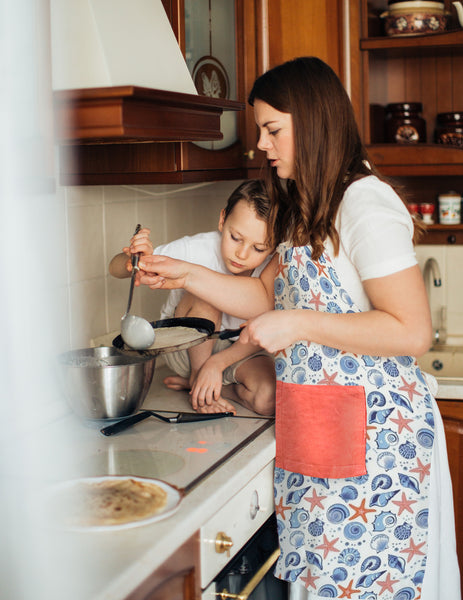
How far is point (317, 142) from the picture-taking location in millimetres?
1299

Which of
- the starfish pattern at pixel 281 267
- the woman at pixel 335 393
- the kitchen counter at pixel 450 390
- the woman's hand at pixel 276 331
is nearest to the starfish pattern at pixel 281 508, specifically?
the woman at pixel 335 393

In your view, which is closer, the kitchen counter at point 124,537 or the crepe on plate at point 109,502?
the kitchen counter at point 124,537

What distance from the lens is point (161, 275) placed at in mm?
1464

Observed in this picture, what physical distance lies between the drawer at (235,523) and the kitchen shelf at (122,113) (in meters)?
0.64

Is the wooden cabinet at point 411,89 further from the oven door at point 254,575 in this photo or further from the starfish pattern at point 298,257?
the oven door at point 254,575

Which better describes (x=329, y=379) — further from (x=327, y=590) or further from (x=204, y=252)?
(x=204, y=252)

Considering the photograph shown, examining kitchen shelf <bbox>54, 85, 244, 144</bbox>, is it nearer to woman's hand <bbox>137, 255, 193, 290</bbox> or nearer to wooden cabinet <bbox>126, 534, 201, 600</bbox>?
woman's hand <bbox>137, 255, 193, 290</bbox>

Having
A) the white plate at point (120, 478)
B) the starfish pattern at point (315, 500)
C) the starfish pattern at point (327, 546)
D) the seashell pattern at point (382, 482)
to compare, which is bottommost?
the starfish pattern at point (327, 546)

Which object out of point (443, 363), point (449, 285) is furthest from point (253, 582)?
point (449, 285)

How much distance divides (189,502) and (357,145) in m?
0.71

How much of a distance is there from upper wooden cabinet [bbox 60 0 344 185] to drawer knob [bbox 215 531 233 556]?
772 mm

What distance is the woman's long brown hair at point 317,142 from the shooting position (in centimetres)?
129

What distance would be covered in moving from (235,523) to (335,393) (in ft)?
0.94

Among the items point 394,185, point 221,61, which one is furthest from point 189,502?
point 221,61
